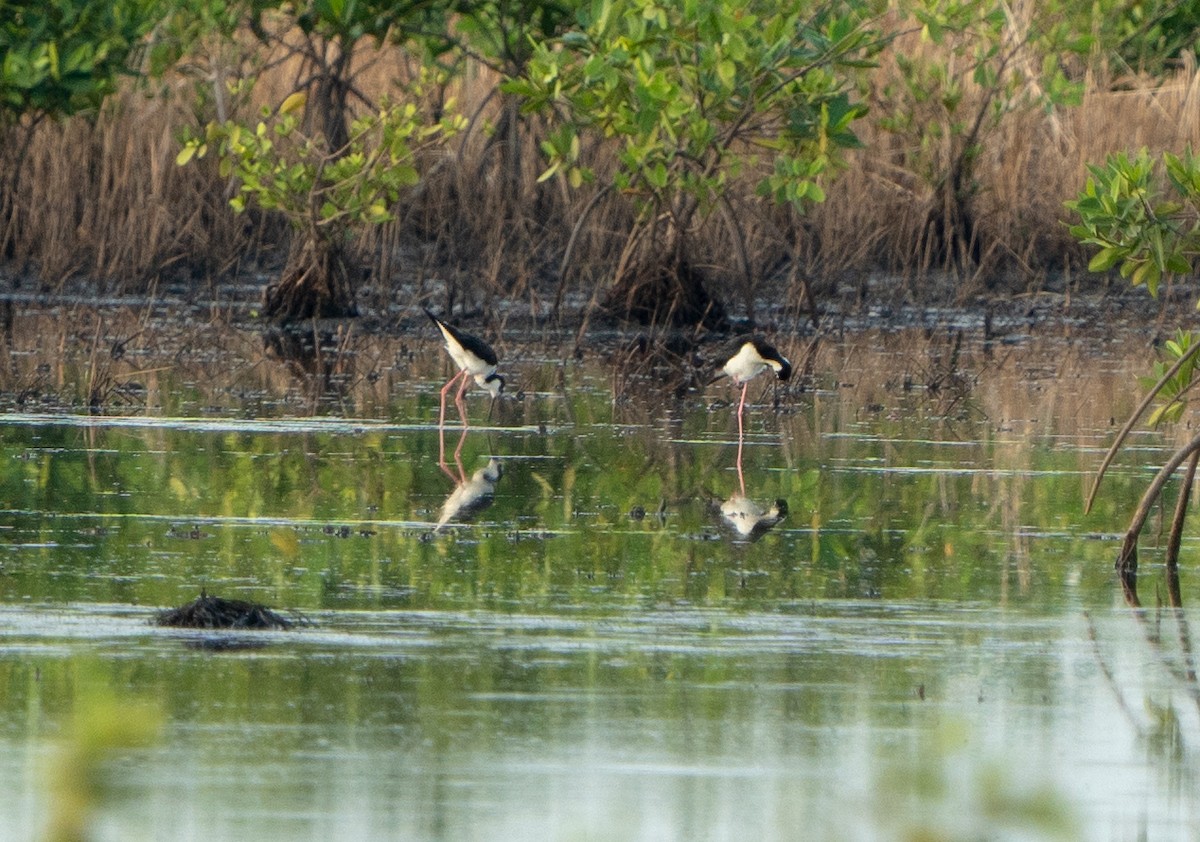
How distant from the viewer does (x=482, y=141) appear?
60.8 feet

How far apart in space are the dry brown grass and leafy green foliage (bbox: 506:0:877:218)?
2.59 metres

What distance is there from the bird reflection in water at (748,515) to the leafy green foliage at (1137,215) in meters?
1.40

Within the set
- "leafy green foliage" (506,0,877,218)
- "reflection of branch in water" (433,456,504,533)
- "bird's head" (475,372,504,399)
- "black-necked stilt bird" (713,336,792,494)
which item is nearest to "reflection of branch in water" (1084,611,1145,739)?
"reflection of branch in water" (433,456,504,533)

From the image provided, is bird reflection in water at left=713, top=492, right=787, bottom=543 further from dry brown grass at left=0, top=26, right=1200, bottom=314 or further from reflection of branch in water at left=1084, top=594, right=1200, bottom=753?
dry brown grass at left=0, top=26, right=1200, bottom=314

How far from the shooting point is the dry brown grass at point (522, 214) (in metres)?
17.3

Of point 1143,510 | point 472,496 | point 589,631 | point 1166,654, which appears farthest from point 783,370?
point 1166,654

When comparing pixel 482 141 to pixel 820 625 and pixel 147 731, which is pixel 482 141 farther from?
pixel 147 731

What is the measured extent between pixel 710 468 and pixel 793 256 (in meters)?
6.92

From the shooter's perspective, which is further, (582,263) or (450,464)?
(582,263)

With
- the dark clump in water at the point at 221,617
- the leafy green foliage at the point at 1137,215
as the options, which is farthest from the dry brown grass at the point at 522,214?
the dark clump in water at the point at 221,617

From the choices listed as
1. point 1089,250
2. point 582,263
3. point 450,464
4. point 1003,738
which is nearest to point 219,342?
point 582,263

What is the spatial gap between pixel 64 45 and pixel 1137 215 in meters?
10.7

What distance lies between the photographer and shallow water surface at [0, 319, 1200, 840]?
4.21 m

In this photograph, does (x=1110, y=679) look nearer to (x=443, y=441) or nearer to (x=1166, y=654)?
(x=1166, y=654)
